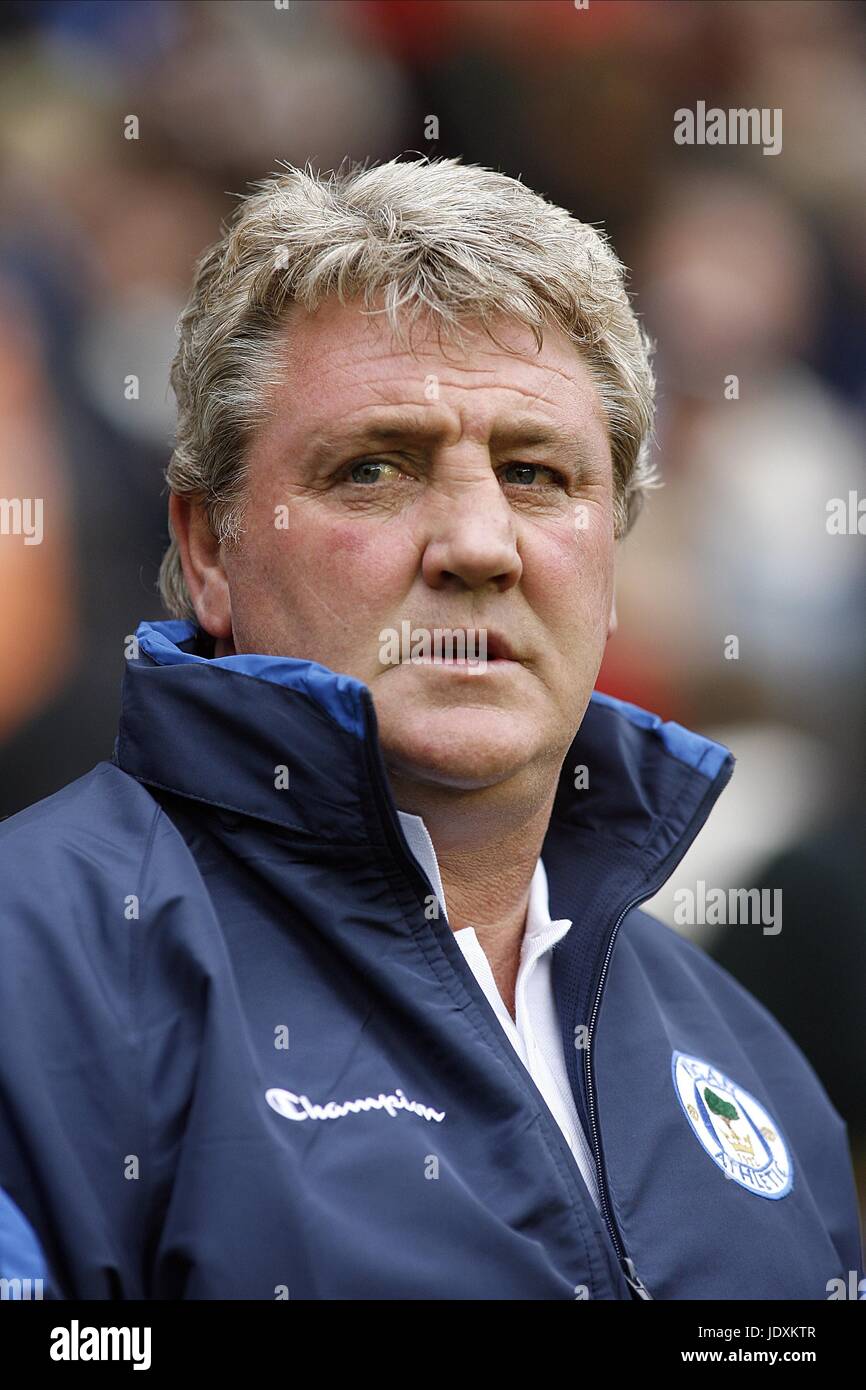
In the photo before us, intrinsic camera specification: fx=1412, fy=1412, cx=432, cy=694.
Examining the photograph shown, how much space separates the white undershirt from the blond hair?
0.43 meters

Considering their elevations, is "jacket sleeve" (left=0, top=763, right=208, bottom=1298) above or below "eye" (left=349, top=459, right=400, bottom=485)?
below

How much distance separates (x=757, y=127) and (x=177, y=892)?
2.48 m

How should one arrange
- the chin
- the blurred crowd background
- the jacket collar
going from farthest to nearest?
1. the blurred crowd background
2. the chin
3. the jacket collar

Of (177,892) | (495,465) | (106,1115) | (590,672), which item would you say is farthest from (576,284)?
(106,1115)

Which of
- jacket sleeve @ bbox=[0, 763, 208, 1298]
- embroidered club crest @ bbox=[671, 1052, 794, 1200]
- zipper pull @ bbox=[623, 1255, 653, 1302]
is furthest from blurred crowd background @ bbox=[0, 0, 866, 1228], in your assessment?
zipper pull @ bbox=[623, 1255, 653, 1302]

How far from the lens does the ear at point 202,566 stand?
1541 mm

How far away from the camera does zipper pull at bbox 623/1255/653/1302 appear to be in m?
1.24

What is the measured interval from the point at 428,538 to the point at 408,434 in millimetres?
109

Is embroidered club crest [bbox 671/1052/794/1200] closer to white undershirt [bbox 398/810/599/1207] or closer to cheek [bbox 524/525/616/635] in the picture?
white undershirt [bbox 398/810/599/1207]

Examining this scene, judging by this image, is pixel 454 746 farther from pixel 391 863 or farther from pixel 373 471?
pixel 373 471

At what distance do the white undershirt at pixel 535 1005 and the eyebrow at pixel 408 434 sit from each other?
0.37 metres

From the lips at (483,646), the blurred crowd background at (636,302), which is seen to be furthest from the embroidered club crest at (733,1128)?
the blurred crowd background at (636,302)
